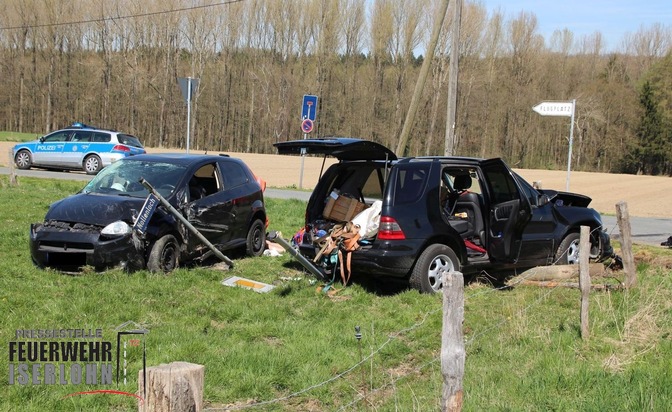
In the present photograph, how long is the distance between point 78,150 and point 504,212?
789 inches

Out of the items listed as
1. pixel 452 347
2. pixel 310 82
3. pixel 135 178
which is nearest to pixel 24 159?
pixel 135 178

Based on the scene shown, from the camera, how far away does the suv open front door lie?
27.1 feet

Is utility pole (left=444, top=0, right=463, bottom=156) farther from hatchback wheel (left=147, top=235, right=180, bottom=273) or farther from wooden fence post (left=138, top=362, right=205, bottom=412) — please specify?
wooden fence post (left=138, top=362, right=205, bottom=412)

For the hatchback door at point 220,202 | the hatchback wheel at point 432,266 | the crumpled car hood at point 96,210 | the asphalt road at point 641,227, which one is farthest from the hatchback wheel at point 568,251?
the crumpled car hood at point 96,210

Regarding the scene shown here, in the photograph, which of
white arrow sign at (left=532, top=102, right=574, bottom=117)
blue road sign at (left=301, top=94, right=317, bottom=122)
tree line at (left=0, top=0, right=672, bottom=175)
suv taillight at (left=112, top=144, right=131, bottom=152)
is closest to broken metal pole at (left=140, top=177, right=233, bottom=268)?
white arrow sign at (left=532, top=102, right=574, bottom=117)

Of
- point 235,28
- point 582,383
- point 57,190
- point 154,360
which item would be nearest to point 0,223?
point 57,190

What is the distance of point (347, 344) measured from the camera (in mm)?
5836

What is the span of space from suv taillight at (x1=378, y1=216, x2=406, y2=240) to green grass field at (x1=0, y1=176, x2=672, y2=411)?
0.69 metres

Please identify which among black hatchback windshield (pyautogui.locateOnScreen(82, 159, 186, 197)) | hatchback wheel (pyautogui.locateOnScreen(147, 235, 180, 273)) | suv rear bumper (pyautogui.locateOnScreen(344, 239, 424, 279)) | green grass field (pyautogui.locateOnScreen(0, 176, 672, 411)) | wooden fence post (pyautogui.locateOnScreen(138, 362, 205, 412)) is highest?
black hatchback windshield (pyautogui.locateOnScreen(82, 159, 186, 197))

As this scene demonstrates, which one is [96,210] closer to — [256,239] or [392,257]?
[256,239]

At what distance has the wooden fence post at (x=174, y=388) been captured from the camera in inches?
101

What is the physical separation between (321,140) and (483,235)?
242cm

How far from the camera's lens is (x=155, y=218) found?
8.26 metres

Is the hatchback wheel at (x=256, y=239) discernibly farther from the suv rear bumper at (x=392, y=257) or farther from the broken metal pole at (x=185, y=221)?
the suv rear bumper at (x=392, y=257)
